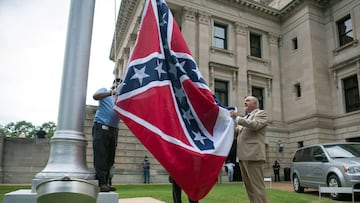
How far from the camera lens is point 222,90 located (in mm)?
25297

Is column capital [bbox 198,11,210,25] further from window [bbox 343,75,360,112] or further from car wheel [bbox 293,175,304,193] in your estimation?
car wheel [bbox 293,175,304,193]

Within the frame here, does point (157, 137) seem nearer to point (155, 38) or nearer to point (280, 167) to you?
point (155, 38)

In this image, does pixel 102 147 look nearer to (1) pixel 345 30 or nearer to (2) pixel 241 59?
(2) pixel 241 59

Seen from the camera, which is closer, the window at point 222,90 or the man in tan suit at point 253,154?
the man in tan suit at point 253,154

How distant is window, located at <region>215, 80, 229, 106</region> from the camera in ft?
82.3

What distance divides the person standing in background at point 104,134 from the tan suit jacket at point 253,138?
6.69 ft

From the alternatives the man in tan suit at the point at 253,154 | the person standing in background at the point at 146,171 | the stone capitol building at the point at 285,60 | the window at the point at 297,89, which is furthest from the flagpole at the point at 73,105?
the window at the point at 297,89

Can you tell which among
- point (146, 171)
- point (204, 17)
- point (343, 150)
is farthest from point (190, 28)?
point (343, 150)

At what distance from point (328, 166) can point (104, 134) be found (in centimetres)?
911

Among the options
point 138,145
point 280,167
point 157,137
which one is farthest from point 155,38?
point 280,167

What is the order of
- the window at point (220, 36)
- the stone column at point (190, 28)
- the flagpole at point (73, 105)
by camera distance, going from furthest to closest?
the window at point (220, 36) → the stone column at point (190, 28) → the flagpole at point (73, 105)

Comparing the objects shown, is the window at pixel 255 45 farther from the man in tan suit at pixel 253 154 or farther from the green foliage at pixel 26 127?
the green foliage at pixel 26 127

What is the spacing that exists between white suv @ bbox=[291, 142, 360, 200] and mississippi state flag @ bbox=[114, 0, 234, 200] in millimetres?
7685

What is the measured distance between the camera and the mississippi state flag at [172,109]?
3762mm
